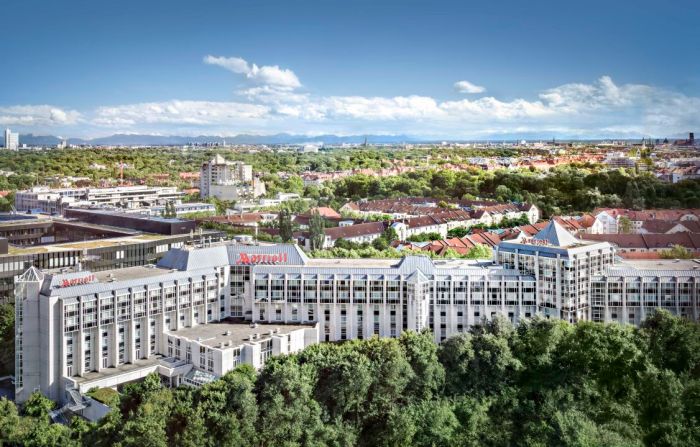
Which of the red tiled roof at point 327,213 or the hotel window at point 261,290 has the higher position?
the red tiled roof at point 327,213

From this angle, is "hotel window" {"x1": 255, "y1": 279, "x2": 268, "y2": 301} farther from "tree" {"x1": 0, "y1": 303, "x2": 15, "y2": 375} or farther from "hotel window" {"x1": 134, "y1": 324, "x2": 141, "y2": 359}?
"tree" {"x1": 0, "y1": 303, "x2": 15, "y2": 375}

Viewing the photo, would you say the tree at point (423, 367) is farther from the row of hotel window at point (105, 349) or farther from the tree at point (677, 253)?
the tree at point (677, 253)

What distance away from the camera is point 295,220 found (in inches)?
2392

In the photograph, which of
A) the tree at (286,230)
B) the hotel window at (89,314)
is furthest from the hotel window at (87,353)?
the tree at (286,230)

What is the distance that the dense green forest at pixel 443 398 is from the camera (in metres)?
22.2

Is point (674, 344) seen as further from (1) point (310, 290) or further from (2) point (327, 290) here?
(1) point (310, 290)

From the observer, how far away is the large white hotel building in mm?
27578

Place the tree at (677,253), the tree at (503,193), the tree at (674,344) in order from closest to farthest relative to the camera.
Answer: the tree at (674,344)
the tree at (677,253)
the tree at (503,193)

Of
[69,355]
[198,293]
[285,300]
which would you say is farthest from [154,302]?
[285,300]

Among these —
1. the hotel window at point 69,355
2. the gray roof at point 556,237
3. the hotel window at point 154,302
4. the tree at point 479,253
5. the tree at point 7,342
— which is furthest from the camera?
the tree at point 479,253

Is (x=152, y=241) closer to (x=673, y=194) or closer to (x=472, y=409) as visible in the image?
(x=472, y=409)

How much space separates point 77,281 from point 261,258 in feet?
28.3

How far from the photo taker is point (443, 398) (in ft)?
82.9

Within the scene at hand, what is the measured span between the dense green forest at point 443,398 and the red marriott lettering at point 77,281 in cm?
478
